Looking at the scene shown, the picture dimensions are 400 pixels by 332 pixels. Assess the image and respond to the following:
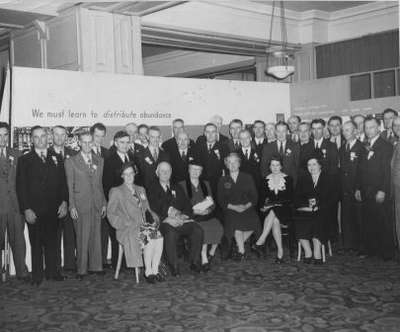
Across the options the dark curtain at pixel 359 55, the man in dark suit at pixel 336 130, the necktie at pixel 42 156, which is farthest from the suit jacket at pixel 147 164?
the dark curtain at pixel 359 55

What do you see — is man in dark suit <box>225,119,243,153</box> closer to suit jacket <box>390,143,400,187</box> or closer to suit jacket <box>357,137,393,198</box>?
suit jacket <box>357,137,393,198</box>

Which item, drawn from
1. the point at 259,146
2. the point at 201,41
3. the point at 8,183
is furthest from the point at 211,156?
the point at 201,41

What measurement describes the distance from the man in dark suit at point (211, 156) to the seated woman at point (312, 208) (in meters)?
0.96

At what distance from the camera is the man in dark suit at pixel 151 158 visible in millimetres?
5387

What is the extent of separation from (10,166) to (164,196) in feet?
4.64

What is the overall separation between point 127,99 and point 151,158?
0.87 m

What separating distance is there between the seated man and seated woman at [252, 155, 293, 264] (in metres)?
0.78

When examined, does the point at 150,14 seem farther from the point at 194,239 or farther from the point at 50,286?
the point at 50,286

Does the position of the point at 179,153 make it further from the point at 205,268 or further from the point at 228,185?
the point at 205,268

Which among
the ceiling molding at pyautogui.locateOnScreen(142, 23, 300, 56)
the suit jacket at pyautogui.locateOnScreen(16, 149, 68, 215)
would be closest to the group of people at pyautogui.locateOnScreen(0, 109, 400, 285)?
the suit jacket at pyautogui.locateOnScreen(16, 149, 68, 215)

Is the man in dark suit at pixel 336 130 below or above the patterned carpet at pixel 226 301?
above

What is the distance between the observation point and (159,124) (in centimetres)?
614

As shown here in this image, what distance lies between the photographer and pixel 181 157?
18.8 feet

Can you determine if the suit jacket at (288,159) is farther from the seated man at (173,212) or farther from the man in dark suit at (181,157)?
the seated man at (173,212)
